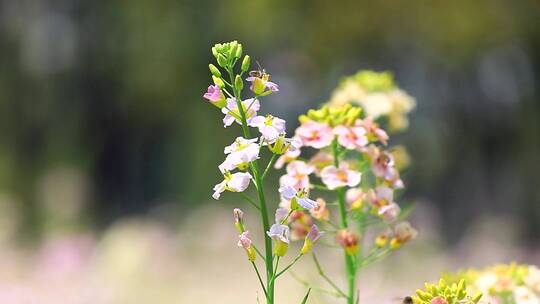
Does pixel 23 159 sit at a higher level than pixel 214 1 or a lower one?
lower

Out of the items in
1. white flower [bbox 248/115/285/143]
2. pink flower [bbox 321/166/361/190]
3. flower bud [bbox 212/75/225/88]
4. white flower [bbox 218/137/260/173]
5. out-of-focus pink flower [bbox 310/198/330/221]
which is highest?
pink flower [bbox 321/166/361/190]

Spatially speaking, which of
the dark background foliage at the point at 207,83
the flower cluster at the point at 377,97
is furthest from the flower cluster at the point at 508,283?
the dark background foliage at the point at 207,83

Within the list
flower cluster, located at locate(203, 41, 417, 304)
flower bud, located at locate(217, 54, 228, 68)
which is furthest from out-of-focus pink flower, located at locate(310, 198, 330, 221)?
flower bud, located at locate(217, 54, 228, 68)

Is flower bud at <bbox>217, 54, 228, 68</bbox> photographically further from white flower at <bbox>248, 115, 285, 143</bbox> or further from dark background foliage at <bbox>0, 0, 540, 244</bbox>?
dark background foliage at <bbox>0, 0, 540, 244</bbox>

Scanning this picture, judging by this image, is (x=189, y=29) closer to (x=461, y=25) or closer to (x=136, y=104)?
(x=136, y=104)

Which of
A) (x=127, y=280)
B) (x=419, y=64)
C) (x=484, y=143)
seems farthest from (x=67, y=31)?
(x=127, y=280)

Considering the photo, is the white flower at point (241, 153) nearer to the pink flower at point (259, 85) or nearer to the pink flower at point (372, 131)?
the pink flower at point (259, 85)
